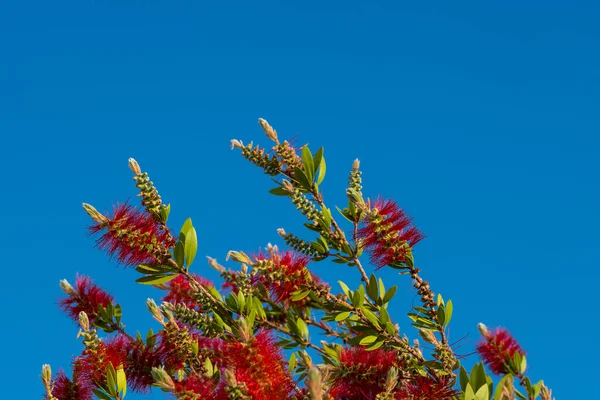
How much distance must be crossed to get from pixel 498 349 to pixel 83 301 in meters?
2.30

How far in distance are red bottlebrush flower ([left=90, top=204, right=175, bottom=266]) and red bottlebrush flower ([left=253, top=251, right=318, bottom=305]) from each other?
0.61 m

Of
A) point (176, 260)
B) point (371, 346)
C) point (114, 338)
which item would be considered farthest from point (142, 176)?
point (371, 346)

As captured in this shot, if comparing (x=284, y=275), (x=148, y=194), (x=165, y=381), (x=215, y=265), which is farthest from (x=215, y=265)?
(x=165, y=381)

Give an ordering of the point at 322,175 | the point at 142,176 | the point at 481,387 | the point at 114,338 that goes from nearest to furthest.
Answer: the point at 481,387 → the point at 142,176 → the point at 114,338 → the point at 322,175

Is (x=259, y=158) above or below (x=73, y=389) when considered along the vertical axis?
above

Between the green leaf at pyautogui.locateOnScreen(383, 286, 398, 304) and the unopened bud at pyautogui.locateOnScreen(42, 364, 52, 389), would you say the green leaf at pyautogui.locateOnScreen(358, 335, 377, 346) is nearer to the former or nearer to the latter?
the green leaf at pyautogui.locateOnScreen(383, 286, 398, 304)

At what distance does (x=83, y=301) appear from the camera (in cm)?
342

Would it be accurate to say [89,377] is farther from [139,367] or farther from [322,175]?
[322,175]

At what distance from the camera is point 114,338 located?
3037 mm

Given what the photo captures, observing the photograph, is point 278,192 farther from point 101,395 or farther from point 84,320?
point 101,395

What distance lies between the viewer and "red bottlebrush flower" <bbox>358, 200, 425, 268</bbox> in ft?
10.1

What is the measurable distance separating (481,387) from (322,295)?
117 cm

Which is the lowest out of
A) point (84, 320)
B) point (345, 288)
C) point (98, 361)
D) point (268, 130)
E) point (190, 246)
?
point (98, 361)

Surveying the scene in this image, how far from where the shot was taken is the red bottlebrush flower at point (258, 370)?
2.26 metres
